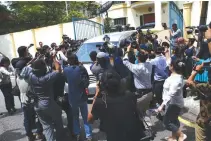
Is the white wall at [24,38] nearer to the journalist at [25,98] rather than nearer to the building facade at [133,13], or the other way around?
the building facade at [133,13]

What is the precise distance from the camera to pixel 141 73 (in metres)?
4.87

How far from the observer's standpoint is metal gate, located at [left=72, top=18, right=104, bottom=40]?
565 inches

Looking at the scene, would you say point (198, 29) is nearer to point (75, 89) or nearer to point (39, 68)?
point (75, 89)

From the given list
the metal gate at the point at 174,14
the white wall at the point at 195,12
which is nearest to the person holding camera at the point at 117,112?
the metal gate at the point at 174,14

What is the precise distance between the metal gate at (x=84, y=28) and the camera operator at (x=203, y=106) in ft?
37.2

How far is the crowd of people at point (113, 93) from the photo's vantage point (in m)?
2.70

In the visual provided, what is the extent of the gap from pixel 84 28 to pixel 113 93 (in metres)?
12.6

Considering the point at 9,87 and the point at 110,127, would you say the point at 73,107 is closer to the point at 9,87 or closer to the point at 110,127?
the point at 110,127

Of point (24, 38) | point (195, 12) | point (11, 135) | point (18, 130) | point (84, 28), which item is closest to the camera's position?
point (11, 135)

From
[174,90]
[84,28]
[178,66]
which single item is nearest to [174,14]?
[84,28]

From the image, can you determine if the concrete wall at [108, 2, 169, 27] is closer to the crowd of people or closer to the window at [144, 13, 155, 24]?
the window at [144, 13, 155, 24]

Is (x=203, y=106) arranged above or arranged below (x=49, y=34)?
below

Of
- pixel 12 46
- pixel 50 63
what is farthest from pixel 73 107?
pixel 12 46

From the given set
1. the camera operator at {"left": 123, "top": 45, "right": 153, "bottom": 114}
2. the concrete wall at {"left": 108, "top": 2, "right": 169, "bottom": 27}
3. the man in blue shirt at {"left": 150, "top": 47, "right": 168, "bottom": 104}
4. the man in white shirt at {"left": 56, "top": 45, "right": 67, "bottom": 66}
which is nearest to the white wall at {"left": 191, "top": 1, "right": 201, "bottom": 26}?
the man in white shirt at {"left": 56, "top": 45, "right": 67, "bottom": 66}
